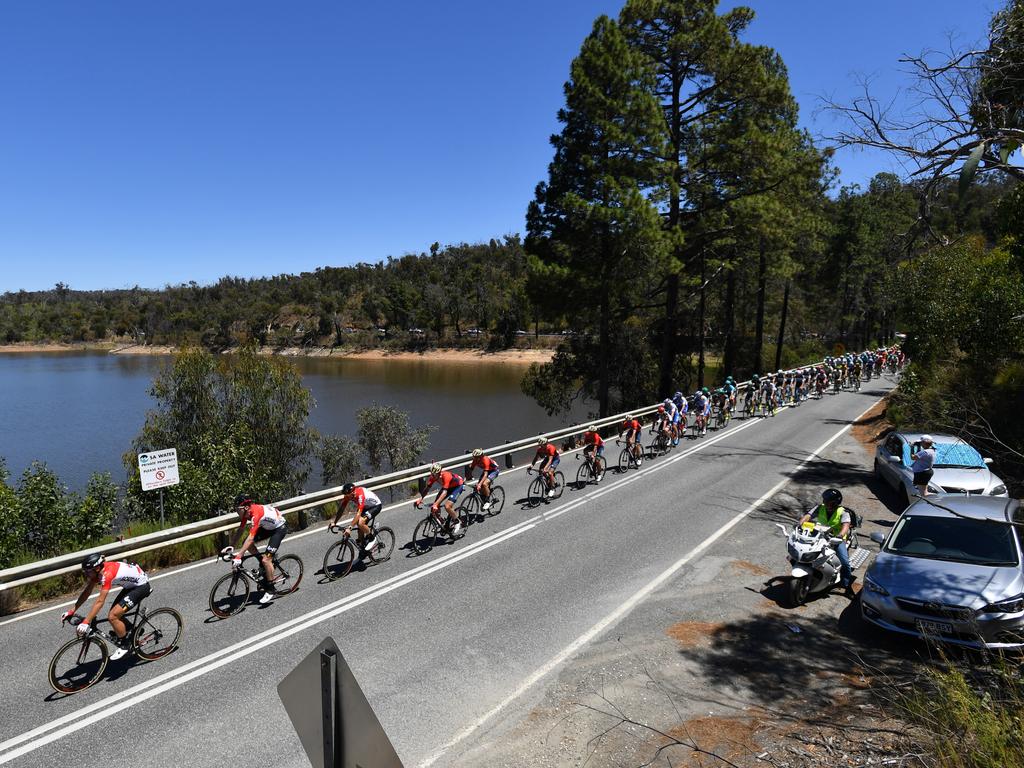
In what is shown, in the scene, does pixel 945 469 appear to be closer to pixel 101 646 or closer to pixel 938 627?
pixel 938 627

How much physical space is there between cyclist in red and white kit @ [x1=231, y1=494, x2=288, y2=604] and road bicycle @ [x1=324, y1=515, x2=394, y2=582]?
3.52 ft

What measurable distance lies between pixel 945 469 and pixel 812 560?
20.3 feet

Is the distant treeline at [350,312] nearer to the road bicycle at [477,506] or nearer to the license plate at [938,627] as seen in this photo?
the road bicycle at [477,506]

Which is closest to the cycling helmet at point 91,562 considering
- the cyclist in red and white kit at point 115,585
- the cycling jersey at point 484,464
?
the cyclist in red and white kit at point 115,585

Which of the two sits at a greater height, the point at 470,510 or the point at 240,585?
the point at 240,585

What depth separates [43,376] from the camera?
94.2 meters

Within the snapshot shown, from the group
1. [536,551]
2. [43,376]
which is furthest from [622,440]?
[43,376]

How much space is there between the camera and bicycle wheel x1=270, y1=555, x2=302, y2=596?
33.1 feet

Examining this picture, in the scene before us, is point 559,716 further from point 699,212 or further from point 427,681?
point 699,212

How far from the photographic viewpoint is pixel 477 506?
14273mm

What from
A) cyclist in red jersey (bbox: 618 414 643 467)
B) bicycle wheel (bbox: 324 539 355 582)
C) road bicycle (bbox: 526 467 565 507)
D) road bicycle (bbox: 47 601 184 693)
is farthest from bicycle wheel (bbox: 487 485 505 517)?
road bicycle (bbox: 47 601 184 693)

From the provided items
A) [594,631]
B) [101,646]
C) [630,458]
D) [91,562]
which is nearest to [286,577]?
[101,646]

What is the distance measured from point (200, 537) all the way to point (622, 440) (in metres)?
11.4

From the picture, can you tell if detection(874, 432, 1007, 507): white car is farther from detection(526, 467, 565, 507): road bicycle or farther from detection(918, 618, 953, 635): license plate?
detection(526, 467, 565, 507): road bicycle
